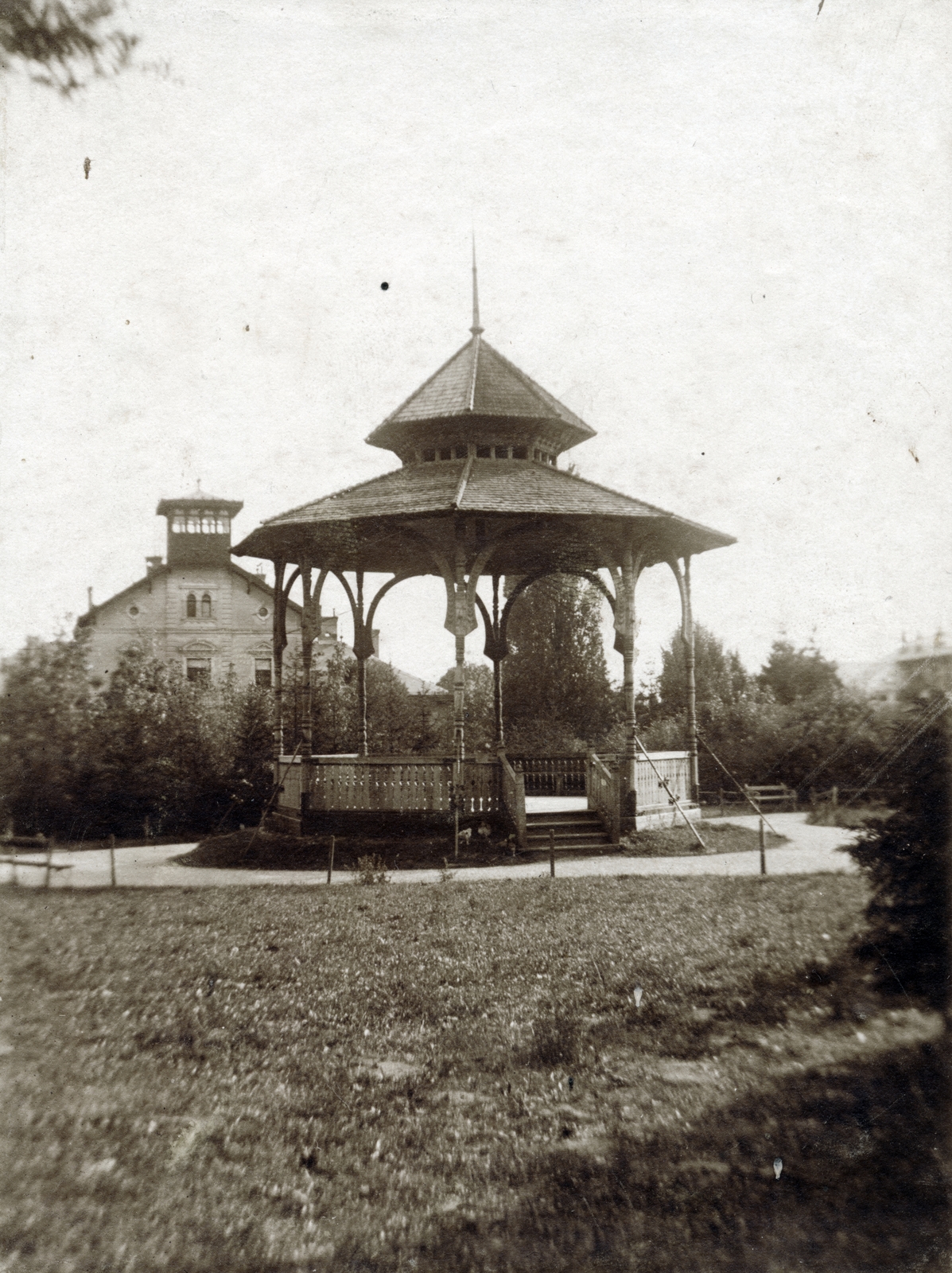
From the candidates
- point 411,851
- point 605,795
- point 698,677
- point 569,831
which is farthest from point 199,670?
point 698,677

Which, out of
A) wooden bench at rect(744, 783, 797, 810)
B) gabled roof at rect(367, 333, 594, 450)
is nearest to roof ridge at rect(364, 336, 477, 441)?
gabled roof at rect(367, 333, 594, 450)

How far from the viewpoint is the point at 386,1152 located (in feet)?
16.2

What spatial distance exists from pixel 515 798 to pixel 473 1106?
11621 mm

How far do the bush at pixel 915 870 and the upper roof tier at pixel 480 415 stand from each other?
15612mm

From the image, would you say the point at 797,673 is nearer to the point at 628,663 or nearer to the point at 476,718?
the point at 628,663

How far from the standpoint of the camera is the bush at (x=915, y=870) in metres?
4.93

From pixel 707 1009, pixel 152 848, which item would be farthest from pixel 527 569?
pixel 707 1009

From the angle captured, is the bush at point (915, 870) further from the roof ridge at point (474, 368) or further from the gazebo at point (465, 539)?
the roof ridge at point (474, 368)

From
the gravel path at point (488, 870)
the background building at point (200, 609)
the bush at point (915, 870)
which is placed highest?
the background building at point (200, 609)

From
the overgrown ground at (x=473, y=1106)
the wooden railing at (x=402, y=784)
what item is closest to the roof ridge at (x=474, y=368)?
the wooden railing at (x=402, y=784)

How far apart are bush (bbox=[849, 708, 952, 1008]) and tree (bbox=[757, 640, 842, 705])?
9.48ft

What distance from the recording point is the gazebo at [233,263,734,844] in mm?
17438

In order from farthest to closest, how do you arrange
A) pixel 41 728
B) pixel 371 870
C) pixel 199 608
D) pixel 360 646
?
pixel 199 608
pixel 360 646
pixel 371 870
pixel 41 728

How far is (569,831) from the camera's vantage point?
1756 cm
